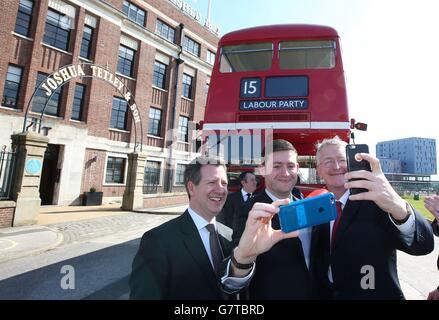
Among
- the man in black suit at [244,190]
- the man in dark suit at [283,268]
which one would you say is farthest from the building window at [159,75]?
the man in dark suit at [283,268]

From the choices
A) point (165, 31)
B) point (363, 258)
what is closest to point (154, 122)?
point (165, 31)

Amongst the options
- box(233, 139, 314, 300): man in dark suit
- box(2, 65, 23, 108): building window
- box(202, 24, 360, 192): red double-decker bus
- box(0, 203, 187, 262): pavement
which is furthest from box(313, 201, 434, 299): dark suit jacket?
box(2, 65, 23, 108): building window

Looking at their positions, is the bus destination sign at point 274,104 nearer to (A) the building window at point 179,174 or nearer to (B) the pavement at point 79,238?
(B) the pavement at point 79,238

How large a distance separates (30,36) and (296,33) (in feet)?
50.6

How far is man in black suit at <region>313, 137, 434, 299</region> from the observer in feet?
5.51

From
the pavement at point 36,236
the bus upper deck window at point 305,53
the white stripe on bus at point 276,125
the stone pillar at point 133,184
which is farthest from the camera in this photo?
the stone pillar at point 133,184

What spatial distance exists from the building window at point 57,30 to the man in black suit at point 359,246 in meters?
18.4

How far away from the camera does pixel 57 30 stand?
15555mm

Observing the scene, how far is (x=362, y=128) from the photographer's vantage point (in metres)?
5.14

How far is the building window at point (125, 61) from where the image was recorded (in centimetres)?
1888

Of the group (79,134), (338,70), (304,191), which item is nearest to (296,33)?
(338,70)

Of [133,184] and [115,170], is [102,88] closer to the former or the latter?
[115,170]

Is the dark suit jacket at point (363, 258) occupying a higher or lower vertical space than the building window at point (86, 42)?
lower

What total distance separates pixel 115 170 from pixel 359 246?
59.9 ft
